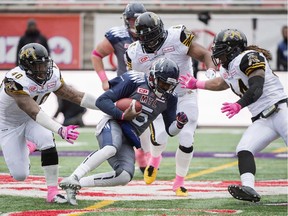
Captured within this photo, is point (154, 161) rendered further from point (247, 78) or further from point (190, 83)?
point (247, 78)

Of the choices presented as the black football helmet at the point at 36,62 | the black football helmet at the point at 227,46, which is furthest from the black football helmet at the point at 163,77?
the black football helmet at the point at 36,62

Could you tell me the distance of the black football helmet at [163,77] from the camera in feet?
24.0

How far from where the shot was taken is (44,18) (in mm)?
20422

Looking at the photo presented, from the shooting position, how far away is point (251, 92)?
7.21 meters

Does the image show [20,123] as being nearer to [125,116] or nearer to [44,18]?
[125,116]

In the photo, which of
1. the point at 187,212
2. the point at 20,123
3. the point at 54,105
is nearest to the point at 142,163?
the point at 20,123

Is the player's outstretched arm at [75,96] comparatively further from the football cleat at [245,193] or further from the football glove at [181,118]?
the football cleat at [245,193]

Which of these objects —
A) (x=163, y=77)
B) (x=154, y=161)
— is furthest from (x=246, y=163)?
(x=154, y=161)

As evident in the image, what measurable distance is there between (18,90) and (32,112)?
22 cm

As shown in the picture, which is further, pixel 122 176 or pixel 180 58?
pixel 180 58

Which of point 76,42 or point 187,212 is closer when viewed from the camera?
point 187,212

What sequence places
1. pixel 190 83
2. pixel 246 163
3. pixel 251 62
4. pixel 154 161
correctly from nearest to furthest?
1. pixel 246 163
2. pixel 251 62
3. pixel 190 83
4. pixel 154 161

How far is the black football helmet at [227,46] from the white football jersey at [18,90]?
1335mm

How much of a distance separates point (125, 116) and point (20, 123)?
1032mm
